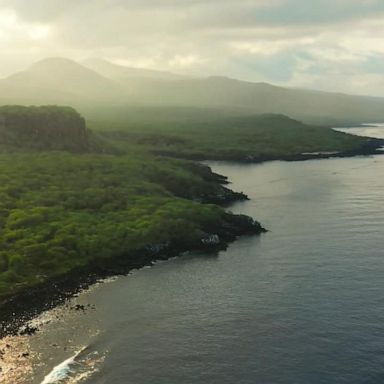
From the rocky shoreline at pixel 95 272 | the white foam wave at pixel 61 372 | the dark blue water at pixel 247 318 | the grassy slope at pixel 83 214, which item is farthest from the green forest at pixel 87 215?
the white foam wave at pixel 61 372

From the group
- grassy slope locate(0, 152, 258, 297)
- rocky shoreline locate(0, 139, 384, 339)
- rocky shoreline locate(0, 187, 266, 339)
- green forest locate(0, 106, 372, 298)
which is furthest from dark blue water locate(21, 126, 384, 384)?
grassy slope locate(0, 152, 258, 297)

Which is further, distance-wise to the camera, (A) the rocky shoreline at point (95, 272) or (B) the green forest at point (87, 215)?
Answer: (B) the green forest at point (87, 215)

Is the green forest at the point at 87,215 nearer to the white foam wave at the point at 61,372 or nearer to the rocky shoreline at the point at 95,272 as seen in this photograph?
the rocky shoreline at the point at 95,272

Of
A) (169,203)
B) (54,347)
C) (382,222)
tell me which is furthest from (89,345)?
(382,222)

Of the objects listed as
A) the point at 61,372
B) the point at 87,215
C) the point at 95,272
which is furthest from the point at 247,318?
the point at 87,215

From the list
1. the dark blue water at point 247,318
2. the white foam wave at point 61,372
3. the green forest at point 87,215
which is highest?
the green forest at point 87,215

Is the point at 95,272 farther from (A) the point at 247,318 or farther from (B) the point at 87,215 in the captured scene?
(A) the point at 247,318

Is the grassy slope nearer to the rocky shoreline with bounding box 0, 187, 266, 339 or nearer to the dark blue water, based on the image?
the rocky shoreline with bounding box 0, 187, 266, 339

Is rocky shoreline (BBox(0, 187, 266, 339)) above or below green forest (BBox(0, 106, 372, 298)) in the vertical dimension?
below

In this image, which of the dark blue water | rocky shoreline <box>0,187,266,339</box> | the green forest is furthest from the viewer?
the green forest
